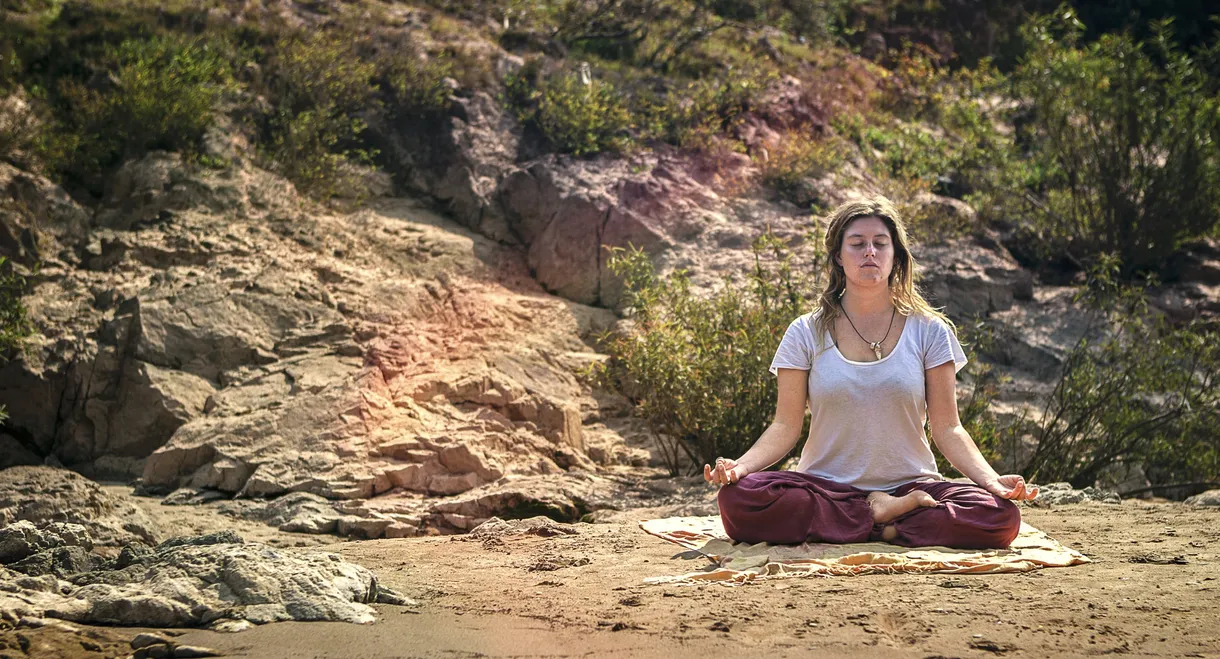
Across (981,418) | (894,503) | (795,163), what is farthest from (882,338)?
(795,163)

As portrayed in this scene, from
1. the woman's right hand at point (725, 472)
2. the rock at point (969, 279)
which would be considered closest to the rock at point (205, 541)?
the woman's right hand at point (725, 472)

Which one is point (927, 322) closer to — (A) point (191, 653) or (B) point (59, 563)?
(A) point (191, 653)

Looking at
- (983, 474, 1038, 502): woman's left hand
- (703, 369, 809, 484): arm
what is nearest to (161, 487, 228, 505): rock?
(703, 369, 809, 484): arm

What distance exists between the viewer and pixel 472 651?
2.87 metres

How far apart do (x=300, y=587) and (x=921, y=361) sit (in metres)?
2.55

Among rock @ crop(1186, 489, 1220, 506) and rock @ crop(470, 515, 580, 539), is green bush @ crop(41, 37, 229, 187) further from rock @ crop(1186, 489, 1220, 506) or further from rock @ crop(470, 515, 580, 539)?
rock @ crop(1186, 489, 1220, 506)

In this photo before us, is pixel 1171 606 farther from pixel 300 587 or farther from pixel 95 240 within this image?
pixel 95 240

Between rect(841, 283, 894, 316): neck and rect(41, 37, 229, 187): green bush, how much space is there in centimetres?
641

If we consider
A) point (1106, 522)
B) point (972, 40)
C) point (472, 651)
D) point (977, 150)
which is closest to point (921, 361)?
point (1106, 522)

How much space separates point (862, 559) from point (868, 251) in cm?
124

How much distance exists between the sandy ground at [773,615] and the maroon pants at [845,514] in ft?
1.05

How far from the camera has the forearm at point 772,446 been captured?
4496mm

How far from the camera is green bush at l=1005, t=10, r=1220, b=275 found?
33.6ft

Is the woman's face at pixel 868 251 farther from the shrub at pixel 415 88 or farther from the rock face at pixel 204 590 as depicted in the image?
the shrub at pixel 415 88
